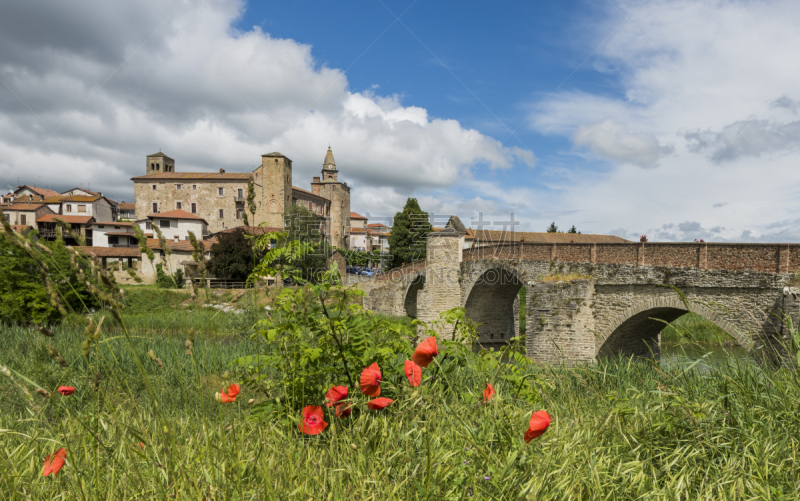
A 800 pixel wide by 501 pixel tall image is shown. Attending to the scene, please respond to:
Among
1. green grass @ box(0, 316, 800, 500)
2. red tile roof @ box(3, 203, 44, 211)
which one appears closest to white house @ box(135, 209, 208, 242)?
red tile roof @ box(3, 203, 44, 211)

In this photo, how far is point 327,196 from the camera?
210ft

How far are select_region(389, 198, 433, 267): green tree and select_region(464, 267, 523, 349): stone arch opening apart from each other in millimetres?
18380

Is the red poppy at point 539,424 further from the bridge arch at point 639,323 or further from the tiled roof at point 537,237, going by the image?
the tiled roof at point 537,237

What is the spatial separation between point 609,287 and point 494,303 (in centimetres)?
828

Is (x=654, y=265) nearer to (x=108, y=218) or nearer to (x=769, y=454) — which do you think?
(x=769, y=454)

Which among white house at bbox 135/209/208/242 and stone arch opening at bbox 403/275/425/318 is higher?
white house at bbox 135/209/208/242

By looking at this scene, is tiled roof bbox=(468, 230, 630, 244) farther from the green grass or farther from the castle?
the green grass

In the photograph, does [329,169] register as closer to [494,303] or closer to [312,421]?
[494,303]

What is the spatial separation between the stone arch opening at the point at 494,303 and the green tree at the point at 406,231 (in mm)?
18380

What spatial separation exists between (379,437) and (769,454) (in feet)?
6.00

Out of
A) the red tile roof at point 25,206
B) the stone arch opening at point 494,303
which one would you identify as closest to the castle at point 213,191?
the red tile roof at point 25,206

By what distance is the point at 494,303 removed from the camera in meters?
20.3

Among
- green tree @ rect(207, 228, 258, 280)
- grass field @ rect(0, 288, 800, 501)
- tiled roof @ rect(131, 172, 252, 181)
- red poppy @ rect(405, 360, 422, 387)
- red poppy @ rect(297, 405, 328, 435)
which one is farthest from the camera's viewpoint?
tiled roof @ rect(131, 172, 252, 181)

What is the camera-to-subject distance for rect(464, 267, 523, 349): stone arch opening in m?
17.4
